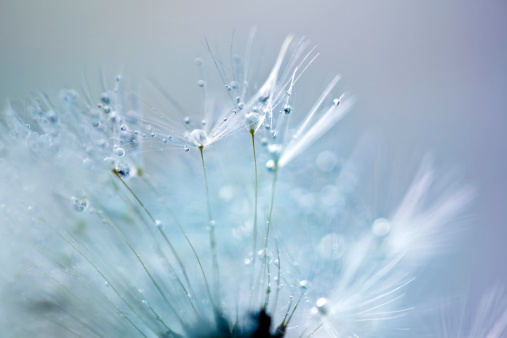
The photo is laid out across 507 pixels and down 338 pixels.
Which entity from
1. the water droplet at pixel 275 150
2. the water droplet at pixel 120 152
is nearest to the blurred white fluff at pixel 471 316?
the water droplet at pixel 275 150

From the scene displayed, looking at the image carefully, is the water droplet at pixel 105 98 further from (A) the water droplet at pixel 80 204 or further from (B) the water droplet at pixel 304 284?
(B) the water droplet at pixel 304 284

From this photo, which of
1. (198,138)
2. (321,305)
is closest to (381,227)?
(321,305)

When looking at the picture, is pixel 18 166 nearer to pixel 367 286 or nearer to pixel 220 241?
pixel 220 241

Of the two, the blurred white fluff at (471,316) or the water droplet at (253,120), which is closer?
the water droplet at (253,120)

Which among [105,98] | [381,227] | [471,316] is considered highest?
[105,98]

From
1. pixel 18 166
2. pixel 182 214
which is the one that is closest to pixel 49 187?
pixel 18 166

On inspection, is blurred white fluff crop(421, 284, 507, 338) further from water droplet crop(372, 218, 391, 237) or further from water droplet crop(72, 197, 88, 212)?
water droplet crop(72, 197, 88, 212)

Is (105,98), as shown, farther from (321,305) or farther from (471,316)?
(471,316)
